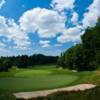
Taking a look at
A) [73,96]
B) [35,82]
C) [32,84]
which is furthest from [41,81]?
[73,96]

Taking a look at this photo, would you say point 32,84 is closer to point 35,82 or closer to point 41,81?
point 35,82

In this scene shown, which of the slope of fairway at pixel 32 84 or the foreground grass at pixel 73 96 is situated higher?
the foreground grass at pixel 73 96

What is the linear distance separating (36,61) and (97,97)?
590 feet

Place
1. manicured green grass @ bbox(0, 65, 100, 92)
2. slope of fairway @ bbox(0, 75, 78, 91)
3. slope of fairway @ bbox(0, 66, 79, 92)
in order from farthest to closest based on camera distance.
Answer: manicured green grass @ bbox(0, 65, 100, 92)
slope of fairway @ bbox(0, 66, 79, 92)
slope of fairway @ bbox(0, 75, 78, 91)

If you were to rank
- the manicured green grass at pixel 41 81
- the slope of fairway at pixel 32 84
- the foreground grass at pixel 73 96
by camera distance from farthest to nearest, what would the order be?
the manicured green grass at pixel 41 81 < the slope of fairway at pixel 32 84 < the foreground grass at pixel 73 96

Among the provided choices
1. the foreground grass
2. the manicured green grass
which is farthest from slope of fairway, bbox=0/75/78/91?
the foreground grass

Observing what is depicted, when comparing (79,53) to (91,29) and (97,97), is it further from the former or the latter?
(97,97)

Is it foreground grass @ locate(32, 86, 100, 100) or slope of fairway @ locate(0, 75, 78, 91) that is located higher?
foreground grass @ locate(32, 86, 100, 100)

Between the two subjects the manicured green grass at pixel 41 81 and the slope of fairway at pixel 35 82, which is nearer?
the slope of fairway at pixel 35 82

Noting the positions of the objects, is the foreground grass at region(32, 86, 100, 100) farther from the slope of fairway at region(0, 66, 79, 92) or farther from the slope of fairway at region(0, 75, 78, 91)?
the slope of fairway at region(0, 75, 78, 91)

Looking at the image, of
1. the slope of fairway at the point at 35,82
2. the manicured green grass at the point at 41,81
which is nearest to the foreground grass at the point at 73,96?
the manicured green grass at the point at 41,81

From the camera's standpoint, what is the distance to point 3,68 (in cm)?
11525

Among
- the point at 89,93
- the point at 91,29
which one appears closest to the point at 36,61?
the point at 91,29

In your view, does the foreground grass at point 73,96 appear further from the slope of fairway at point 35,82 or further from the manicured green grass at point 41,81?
the slope of fairway at point 35,82
